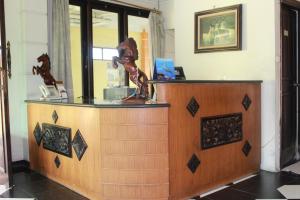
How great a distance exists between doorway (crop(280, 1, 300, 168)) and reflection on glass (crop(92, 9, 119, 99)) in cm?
269

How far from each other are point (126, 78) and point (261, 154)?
261 cm

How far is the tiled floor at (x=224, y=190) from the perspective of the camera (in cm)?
312

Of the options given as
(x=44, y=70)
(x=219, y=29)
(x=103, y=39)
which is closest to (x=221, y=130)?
(x=219, y=29)

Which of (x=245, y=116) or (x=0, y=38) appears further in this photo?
(x=245, y=116)

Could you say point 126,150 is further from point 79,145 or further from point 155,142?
point 79,145

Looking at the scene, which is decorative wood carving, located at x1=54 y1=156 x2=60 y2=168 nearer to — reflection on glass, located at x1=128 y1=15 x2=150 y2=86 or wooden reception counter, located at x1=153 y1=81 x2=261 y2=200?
wooden reception counter, located at x1=153 y1=81 x2=261 y2=200

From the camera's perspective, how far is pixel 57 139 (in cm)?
351

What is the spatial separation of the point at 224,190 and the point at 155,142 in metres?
1.00

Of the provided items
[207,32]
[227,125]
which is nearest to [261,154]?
[227,125]

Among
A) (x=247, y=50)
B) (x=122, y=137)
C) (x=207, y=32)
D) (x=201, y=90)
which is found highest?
(x=207, y=32)

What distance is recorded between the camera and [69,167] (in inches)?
132

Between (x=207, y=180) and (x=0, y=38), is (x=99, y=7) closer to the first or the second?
(x=0, y=38)

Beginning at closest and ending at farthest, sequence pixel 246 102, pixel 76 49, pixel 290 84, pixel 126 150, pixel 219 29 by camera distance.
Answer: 1. pixel 126 150
2. pixel 246 102
3. pixel 290 84
4. pixel 219 29
5. pixel 76 49

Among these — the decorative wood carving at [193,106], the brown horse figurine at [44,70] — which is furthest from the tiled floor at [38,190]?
the decorative wood carving at [193,106]
